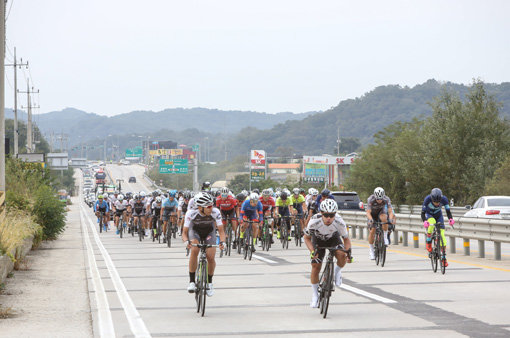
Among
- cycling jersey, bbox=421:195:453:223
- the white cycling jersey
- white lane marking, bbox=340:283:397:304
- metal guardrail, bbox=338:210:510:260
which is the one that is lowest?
white lane marking, bbox=340:283:397:304

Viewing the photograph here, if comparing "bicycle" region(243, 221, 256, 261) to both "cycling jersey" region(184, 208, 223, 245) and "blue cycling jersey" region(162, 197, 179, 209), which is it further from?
"cycling jersey" region(184, 208, 223, 245)

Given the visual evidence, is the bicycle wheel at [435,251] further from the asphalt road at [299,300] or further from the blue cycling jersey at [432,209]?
the blue cycling jersey at [432,209]

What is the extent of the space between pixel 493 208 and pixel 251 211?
9803 mm

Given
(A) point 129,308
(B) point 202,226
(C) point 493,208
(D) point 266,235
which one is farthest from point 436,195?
(C) point 493,208

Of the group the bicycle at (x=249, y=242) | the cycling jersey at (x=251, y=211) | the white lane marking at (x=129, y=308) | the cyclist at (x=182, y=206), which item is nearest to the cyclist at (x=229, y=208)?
the cycling jersey at (x=251, y=211)

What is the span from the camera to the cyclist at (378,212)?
1870cm

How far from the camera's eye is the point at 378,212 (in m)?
19.0

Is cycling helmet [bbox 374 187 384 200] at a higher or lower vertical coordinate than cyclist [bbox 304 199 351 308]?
higher

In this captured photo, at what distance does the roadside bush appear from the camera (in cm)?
→ 2788

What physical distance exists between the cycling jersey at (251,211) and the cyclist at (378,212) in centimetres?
372

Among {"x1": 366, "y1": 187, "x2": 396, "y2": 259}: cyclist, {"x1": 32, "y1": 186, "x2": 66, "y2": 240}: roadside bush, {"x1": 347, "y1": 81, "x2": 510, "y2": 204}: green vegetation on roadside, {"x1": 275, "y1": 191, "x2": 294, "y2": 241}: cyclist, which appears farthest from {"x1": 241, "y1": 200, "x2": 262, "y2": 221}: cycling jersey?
{"x1": 347, "y1": 81, "x2": 510, "y2": 204}: green vegetation on roadside

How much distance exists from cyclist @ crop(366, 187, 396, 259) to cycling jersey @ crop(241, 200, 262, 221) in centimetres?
372

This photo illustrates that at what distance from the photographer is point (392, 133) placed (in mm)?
67250

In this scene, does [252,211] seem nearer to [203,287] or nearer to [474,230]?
[474,230]
